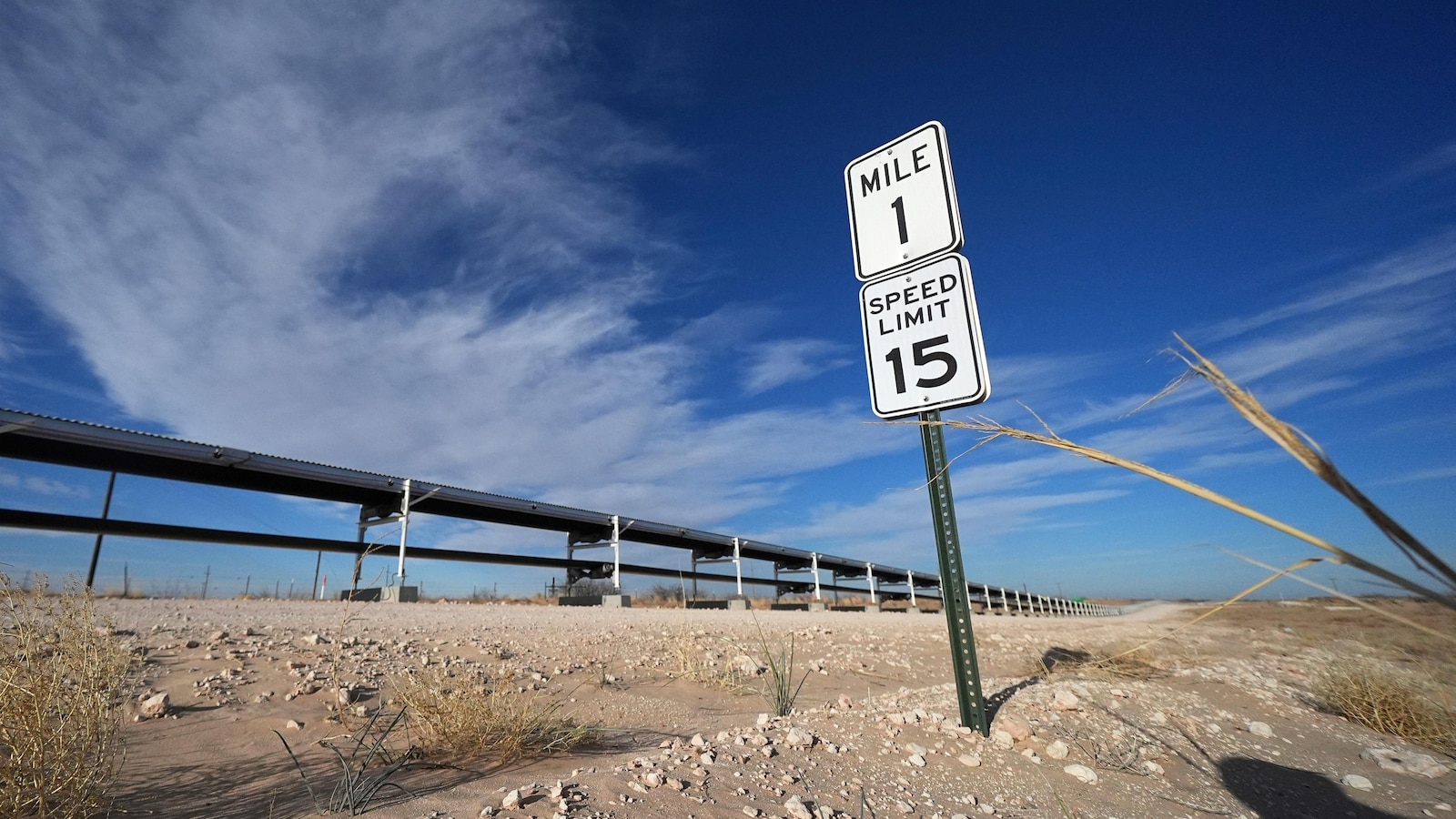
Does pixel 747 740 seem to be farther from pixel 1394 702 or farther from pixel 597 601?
pixel 597 601

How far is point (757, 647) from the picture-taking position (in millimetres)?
6402

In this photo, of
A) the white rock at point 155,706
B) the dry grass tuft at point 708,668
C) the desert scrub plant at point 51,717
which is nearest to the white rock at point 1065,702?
the dry grass tuft at point 708,668

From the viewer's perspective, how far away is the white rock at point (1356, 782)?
10.1 ft

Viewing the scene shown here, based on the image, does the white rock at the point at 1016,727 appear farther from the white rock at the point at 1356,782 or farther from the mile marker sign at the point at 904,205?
the mile marker sign at the point at 904,205

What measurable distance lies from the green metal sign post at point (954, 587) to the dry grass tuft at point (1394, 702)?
324 centimetres

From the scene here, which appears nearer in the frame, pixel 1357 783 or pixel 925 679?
pixel 1357 783

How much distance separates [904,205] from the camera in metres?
4.05

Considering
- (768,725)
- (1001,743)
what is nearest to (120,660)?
(768,725)

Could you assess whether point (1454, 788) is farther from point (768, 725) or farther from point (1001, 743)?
point (768, 725)

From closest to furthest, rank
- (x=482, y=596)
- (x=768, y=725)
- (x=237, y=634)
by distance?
(x=768, y=725)
(x=237, y=634)
(x=482, y=596)

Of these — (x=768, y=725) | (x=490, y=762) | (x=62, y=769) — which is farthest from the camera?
(x=768, y=725)

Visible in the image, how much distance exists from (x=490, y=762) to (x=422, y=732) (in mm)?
346

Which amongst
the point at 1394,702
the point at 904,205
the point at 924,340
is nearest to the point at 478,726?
the point at 924,340

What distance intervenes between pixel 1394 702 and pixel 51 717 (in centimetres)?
729
